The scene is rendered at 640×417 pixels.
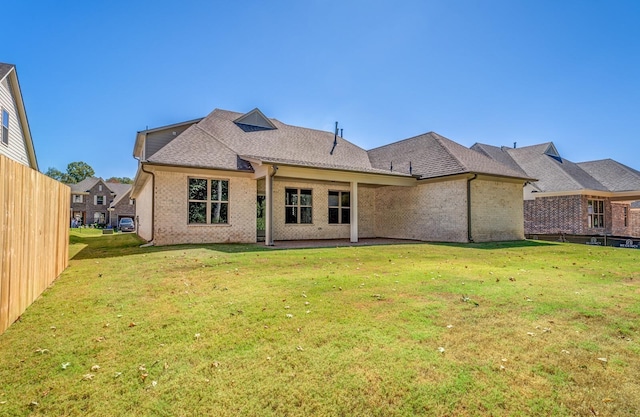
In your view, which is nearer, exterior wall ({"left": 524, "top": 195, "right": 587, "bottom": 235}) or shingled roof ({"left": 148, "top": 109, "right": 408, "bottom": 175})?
shingled roof ({"left": 148, "top": 109, "right": 408, "bottom": 175})

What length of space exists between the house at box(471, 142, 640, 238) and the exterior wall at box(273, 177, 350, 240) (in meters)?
13.5

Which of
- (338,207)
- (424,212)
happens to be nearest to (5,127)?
(338,207)

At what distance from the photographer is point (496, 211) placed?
15695mm

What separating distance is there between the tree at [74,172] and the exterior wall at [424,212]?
297 ft

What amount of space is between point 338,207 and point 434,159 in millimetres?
5658

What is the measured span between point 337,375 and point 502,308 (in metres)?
3.09

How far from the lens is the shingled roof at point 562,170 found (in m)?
20.8

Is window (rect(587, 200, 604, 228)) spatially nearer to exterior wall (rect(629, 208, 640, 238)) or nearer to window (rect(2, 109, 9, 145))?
exterior wall (rect(629, 208, 640, 238))

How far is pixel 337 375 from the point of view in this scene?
9.05 ft

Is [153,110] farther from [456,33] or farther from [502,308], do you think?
[502,308]

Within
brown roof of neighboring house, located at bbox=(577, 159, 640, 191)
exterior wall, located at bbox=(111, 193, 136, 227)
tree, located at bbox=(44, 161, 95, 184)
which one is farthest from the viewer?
tree, located at bbox=(44, 161, 95, 184)

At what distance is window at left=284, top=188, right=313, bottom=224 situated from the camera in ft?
52.6

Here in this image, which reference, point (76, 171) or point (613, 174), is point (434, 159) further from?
point (76, 171)

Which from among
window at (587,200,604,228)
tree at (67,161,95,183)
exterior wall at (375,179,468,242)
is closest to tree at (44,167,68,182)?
tree at (67,161,95,183)
